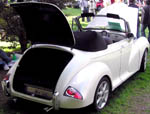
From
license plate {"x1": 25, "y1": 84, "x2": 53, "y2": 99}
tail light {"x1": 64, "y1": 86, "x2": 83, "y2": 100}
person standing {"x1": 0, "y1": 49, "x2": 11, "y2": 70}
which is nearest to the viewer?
tail light {"x1": 64, "y1": 86, "x2": 83, "y2": 100}

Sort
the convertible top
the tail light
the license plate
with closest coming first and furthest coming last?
the tail light < the license plate < the convertible top

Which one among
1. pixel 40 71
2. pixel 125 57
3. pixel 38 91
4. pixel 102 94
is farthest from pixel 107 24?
pixel 38 91

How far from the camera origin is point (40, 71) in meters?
3.96

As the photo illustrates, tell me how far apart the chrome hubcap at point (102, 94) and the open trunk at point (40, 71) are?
29.2 inches

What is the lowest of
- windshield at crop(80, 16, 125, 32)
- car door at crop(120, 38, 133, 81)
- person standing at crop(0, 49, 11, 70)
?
person standing at crop(0, 49, 11, 70)

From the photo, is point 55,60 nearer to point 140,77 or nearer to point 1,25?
point 140,77

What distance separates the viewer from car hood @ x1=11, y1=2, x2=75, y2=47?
3.49m

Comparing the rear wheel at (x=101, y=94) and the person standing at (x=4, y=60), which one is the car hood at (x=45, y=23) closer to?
the rear wheel at (x=101, y=94)

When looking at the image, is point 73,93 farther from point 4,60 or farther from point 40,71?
point 4,60

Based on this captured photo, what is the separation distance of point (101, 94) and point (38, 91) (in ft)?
3.51

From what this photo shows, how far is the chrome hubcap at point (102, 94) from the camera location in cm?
393

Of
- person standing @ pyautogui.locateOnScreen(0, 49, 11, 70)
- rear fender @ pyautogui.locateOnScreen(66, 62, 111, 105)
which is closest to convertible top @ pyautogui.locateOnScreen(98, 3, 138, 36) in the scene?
rear fender @ pyautogui.locateOnScreen(66, 62, 111, 105)

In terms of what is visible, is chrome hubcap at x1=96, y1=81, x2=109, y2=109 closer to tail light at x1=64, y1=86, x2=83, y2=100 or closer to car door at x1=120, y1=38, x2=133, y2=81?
tail light at x1=64, y1=86, x2=83, y2=100

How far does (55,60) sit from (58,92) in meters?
0.72
